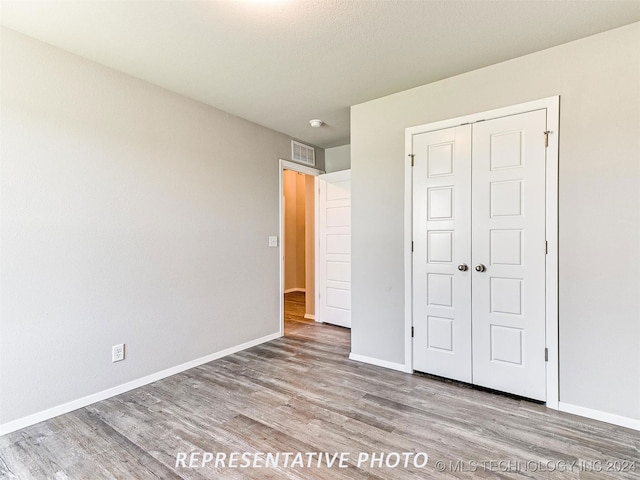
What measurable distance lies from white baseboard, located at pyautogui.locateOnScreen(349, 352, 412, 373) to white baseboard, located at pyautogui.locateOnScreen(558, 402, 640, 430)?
3.72ft

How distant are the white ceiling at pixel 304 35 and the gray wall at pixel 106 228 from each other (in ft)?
1.06

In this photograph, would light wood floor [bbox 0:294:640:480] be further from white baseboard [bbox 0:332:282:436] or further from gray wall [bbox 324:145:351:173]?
gray wall [bbox 324:145:351:173]

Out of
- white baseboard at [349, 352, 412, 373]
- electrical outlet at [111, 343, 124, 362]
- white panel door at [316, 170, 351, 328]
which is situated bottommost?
white baseboard at [349, 352, 412, 373]

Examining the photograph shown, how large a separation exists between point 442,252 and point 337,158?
2.47 metres

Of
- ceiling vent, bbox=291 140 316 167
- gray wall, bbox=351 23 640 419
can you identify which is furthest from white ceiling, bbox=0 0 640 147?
ceiling vent, bbox=291 140 316 167

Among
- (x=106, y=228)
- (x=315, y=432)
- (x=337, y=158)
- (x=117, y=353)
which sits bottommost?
(x=315, y=432)

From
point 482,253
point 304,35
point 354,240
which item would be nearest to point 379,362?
point 354,240

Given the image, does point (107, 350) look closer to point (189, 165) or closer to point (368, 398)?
point (189, 165)

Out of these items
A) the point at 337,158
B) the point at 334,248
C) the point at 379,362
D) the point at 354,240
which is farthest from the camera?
the point at 337,158

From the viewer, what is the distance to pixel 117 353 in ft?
8.46

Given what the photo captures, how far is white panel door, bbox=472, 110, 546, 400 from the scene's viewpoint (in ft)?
7.81

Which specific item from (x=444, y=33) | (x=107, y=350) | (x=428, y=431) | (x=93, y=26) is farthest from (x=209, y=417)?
(x=444, y=33)

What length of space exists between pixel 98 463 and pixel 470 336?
265 centimetres

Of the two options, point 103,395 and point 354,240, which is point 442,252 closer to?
point 354,240
